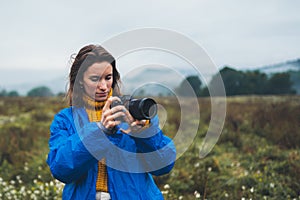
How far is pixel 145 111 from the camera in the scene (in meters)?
1.77

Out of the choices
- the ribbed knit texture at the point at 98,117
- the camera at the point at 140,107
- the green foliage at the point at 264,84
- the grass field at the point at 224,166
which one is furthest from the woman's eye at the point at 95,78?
the green foliage at the point at 264,84

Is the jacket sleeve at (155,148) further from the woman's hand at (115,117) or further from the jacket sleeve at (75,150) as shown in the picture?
the jacket sleeve at (75,150)

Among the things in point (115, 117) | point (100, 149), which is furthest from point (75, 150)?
point (115, 117)

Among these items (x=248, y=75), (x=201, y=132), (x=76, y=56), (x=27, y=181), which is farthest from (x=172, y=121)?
(x=248, y=75)

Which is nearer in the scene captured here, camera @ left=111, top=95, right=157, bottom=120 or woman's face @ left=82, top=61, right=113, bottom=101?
camera @ left=111, top=95, right=157, bottom=120

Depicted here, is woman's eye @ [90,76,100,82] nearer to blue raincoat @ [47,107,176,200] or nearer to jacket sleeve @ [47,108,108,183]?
blue raincoat @ [47,107,176,200]

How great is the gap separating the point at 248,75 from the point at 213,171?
3455 centimetres

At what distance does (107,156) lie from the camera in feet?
6.57

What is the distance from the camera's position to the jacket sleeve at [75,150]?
184 centimetres

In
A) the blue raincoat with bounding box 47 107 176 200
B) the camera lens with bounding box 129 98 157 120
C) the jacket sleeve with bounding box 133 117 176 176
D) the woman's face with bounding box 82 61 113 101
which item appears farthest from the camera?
the woman's face with bounding box 82 61 113 101

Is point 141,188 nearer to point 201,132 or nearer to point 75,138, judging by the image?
point 75,138

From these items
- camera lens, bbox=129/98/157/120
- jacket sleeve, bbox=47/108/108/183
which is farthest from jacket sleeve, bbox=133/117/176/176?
jacket sleeve, bbox=47/108/108/183

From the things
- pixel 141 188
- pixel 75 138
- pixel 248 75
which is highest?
pixel 75 138

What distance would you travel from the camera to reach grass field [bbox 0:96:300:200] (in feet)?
15.3
